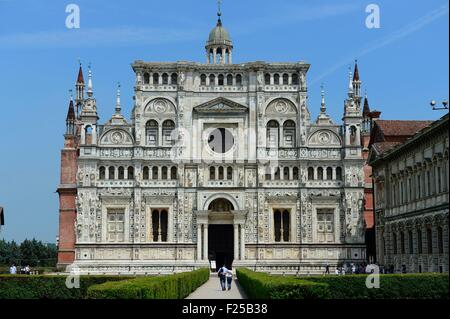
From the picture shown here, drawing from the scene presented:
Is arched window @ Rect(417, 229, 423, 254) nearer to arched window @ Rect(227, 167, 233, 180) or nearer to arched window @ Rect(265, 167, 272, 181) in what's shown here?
arched window @ Rect(265, 167, 272, 181)

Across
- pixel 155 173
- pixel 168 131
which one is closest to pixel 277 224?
pixel 155 173

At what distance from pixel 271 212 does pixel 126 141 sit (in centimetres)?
1634

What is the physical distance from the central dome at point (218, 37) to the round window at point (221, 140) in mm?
10471

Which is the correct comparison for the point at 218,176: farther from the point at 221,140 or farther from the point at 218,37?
the point at 218,37

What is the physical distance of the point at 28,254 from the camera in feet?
373

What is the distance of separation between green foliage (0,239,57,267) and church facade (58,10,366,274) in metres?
39.6

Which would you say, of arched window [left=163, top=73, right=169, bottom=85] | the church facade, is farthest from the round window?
arched window [left=163, top=73, right=169, bottom=85]

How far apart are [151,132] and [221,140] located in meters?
7.23

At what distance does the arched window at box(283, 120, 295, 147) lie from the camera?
74938mm

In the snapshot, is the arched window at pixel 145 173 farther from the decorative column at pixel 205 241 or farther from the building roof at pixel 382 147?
the building roof at pixel 382 147

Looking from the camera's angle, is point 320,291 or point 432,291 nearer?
point 320,291
